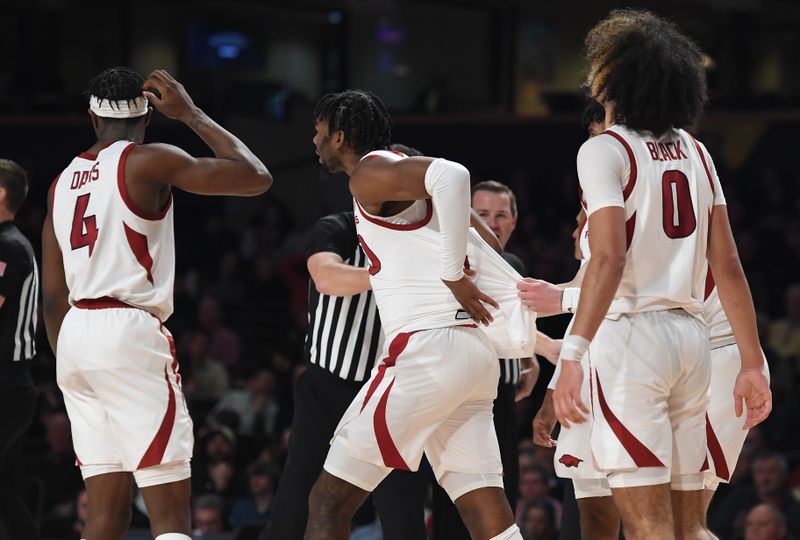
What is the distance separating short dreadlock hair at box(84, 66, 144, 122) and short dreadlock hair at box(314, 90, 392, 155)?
→ 0.72m

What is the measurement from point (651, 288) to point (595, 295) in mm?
288

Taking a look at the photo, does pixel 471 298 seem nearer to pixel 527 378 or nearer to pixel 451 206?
pixel 451 206

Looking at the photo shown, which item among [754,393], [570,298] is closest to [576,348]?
[754,393]

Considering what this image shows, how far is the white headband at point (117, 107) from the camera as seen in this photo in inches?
189

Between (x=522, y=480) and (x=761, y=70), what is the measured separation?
1773cm

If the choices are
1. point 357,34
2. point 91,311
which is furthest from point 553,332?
point 357,34

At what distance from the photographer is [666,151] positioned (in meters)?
4.02

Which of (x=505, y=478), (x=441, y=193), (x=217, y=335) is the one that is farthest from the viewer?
(x=217, y=335)

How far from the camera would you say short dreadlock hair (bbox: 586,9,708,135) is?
398 cm

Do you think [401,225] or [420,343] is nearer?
[420,343]

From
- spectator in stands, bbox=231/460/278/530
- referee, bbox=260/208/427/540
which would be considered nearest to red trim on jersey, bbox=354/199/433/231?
referee, bbox=260/208/427/540

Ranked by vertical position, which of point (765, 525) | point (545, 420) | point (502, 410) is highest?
point (545, 420)

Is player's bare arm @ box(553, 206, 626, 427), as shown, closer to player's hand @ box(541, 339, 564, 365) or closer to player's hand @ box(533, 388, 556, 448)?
player's hand @ box(533, 388, 556, 448)

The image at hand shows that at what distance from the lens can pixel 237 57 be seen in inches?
870
